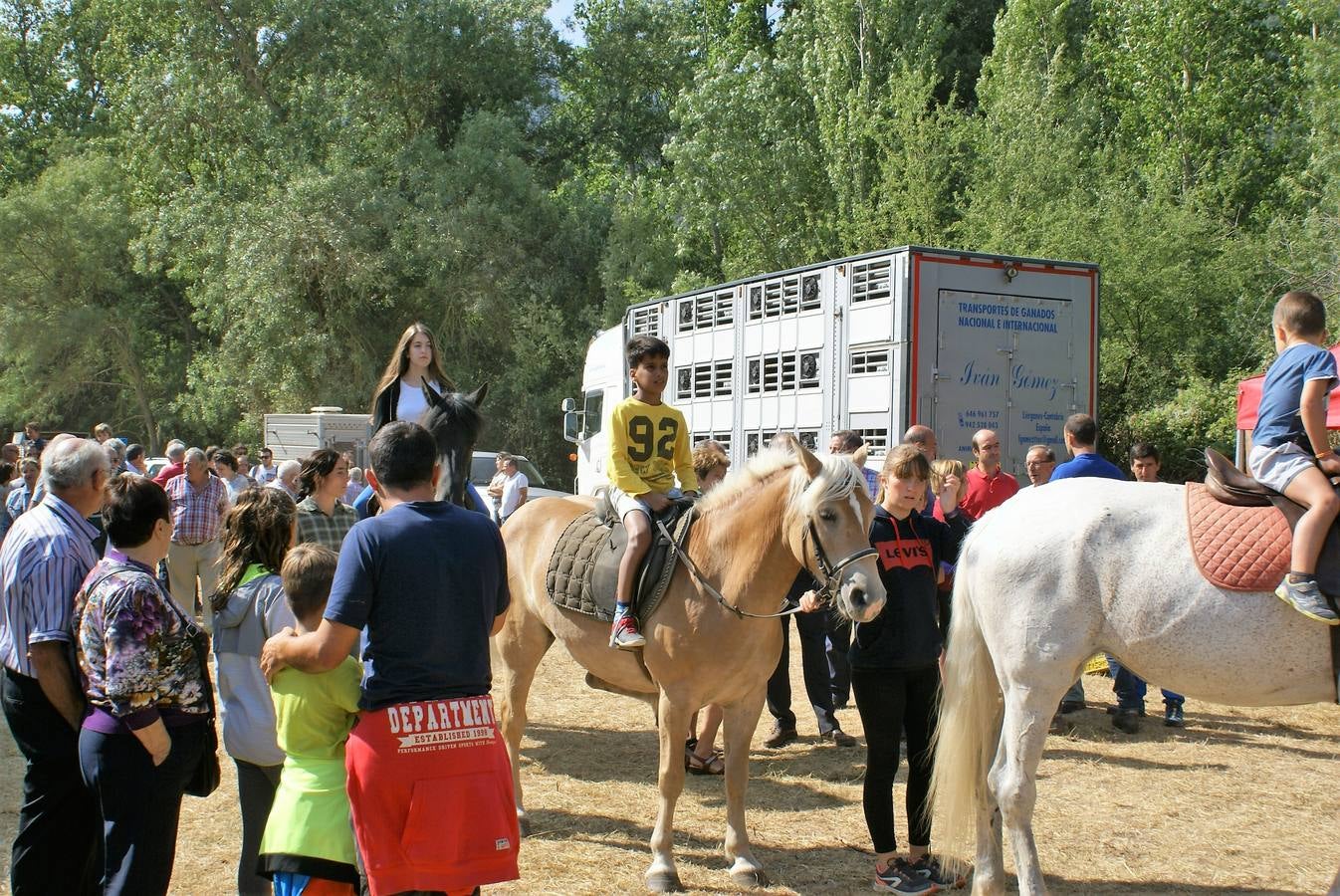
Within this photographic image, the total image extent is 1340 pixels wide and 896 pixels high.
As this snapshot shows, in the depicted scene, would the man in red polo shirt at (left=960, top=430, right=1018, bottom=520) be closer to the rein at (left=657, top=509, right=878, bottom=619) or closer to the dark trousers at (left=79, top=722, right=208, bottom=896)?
the rein at (left=657, top=509, right=878, bottom=619)

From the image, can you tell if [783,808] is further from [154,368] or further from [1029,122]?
[154,368]

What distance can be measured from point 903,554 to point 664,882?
1.93 m

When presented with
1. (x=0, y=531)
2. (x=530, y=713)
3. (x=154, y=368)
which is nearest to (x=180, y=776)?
(x=530, y=713)

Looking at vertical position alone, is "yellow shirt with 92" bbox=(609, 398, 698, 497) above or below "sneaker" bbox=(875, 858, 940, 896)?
above

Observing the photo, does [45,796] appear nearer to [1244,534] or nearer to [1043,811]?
[1244,534]

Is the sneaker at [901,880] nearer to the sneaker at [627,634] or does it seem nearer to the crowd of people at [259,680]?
the sneaker at [627,634]

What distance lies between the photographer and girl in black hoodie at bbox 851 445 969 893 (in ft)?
16.5

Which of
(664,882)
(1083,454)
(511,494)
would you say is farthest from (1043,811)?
(511,494)

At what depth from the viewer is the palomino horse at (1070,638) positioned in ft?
15.0

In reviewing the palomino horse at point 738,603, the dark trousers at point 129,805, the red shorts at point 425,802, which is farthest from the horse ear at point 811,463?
the dark trousers at point 129,805

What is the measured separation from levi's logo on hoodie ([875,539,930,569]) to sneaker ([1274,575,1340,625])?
1.57 meters

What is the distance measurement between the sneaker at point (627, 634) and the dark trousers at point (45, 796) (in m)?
2.43

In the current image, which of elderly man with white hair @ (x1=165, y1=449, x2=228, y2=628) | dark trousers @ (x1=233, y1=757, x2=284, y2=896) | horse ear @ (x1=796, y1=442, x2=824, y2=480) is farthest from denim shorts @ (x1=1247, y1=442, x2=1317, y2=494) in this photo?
elderly man with white hair @ (x1=165, y1=449, x2=228, y2=628)

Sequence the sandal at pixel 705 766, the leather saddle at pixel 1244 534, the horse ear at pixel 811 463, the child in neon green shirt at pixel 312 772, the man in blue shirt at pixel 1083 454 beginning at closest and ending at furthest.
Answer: the child in neon green shirt at pixel 312 772 → the leather saddle at pixel 1244 534 → the horse ear at pixel 811 463 → the sandal at pixel 705 766 → the man in blue shirt at pixel 1083 454
